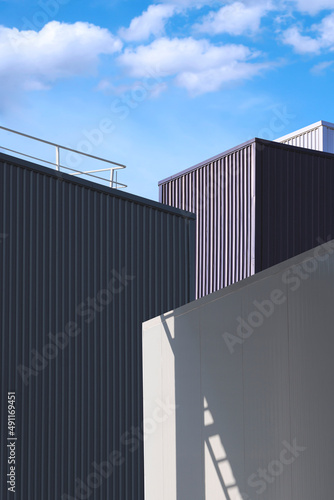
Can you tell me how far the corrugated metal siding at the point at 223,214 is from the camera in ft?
51.8

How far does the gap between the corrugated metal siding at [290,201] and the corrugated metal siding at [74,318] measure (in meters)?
2.71

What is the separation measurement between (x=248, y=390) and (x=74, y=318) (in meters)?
5.27

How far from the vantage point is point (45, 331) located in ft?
39.8

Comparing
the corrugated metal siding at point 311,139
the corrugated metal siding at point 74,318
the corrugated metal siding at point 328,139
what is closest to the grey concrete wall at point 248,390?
the corrugated metal siding at point 74,318

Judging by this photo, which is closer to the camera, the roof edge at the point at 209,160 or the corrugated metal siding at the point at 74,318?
the corrugated metal siding at the point at 74,318

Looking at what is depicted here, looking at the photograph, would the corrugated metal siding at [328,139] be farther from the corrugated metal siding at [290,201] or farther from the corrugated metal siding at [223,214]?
the corrugated metal siding at [223,214]

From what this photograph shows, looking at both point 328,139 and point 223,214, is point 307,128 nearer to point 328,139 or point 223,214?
point 328,139

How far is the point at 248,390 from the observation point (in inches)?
309

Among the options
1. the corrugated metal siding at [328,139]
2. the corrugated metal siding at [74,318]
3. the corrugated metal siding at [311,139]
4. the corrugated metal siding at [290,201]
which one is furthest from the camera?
the corrugated metal siding at [311,139]

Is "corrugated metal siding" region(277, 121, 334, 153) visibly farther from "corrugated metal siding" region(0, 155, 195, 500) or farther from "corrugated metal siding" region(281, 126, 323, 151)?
"corrugated metal siding" region(0, 155, 195, 500)

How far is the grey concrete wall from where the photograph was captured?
6.83 meters

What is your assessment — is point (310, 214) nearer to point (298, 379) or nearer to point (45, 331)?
point (45, 331)

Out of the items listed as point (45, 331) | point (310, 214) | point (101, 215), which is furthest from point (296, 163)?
point (45, 331)

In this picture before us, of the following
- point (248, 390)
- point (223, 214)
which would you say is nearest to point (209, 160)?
point (223, 214)
